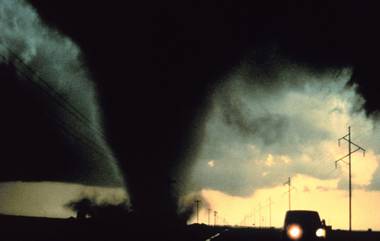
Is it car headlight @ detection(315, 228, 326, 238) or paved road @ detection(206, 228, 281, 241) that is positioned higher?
car headlight @ detection(315, 228, 326, 238)

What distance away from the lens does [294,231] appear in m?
28.1

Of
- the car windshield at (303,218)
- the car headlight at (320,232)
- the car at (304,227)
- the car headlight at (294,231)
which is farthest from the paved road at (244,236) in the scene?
the car headlight at (320,232)

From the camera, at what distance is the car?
27797mm

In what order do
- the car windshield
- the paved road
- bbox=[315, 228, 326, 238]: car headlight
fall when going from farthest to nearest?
1. the paved road
2. the car windshield
3. bbox=[315, 228, 326, 238]: car headlight

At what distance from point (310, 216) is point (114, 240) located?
10826 mm

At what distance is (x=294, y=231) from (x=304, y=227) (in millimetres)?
517

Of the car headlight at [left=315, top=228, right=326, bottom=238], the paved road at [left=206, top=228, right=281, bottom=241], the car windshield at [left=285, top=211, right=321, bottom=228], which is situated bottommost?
the paved road at [left=206, top=228, right=281, bottom=241]

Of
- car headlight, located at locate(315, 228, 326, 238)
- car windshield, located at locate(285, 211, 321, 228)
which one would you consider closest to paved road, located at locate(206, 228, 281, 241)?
car windshield, located at locate(285, 211, 321, 228)

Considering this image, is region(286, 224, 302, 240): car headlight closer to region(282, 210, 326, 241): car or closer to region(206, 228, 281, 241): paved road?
region(282, 210, 326, 241): car

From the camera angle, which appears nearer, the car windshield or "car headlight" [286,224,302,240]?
"car headlight" [286,224,302,240]

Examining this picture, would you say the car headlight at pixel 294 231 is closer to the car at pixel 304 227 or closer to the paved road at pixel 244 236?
the car at pixel 304 227

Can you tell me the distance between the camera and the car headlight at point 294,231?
27.9 metres

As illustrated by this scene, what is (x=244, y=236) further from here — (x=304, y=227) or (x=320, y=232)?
(x=320, y=232)

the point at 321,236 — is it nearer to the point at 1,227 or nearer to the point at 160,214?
the point at 1,227
